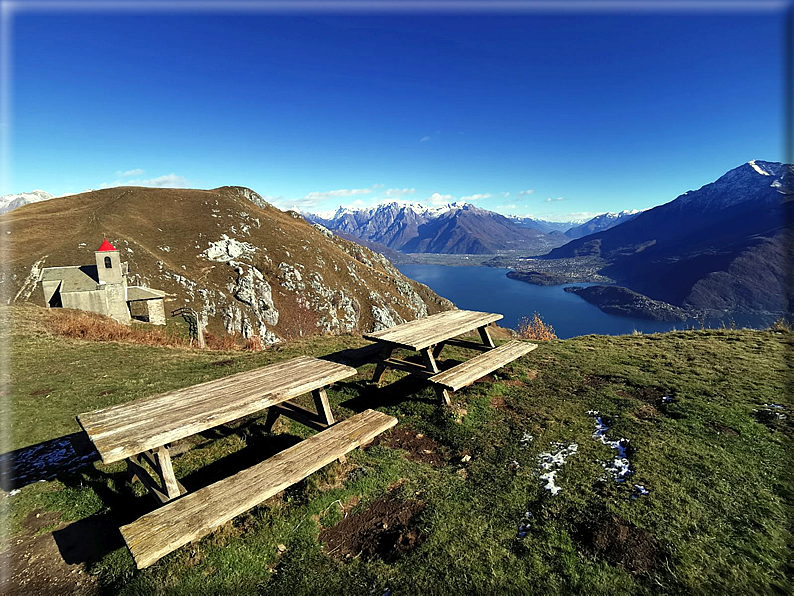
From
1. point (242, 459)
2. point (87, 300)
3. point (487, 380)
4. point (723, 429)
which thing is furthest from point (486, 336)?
point (87, 300)

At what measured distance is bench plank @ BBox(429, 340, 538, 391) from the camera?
24.0 feet

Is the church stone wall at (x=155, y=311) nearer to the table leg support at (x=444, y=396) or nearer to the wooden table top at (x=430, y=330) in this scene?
the wooden table top at (x=430, y=330)

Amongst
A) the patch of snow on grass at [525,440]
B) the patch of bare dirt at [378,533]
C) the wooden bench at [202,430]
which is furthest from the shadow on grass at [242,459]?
the patch of snow on grass at [525,440]

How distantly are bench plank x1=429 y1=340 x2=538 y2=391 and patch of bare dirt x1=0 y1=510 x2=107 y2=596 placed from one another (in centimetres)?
575

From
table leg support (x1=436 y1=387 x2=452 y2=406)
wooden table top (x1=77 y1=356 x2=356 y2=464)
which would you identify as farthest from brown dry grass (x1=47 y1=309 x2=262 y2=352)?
table leg support (x1=436 y1=387 x2=452 y2=406)

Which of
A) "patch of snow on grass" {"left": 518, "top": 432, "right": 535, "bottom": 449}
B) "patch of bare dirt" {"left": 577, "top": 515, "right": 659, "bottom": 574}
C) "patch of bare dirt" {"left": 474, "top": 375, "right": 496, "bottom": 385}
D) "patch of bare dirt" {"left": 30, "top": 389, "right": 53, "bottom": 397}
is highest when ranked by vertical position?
"patch of bare dirt" {"left": 30, "top": 389, "right": 53, "bottom": 397}

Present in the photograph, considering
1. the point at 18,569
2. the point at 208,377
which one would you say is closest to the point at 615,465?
the point at 18,569

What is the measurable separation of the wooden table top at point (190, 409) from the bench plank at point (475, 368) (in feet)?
7.30

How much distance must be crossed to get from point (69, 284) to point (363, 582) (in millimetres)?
39122

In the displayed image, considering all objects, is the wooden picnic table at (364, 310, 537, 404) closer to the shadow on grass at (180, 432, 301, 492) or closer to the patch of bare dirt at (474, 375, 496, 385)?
the patch of bare dirt at (474, 375, 496, 385)

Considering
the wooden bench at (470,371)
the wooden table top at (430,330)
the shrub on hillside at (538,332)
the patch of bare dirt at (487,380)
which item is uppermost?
the wooden table top at (430,330)

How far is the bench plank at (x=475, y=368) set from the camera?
7.31m

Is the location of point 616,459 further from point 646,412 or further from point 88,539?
point 88,539

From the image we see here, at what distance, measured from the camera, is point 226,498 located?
4035 millimetres
